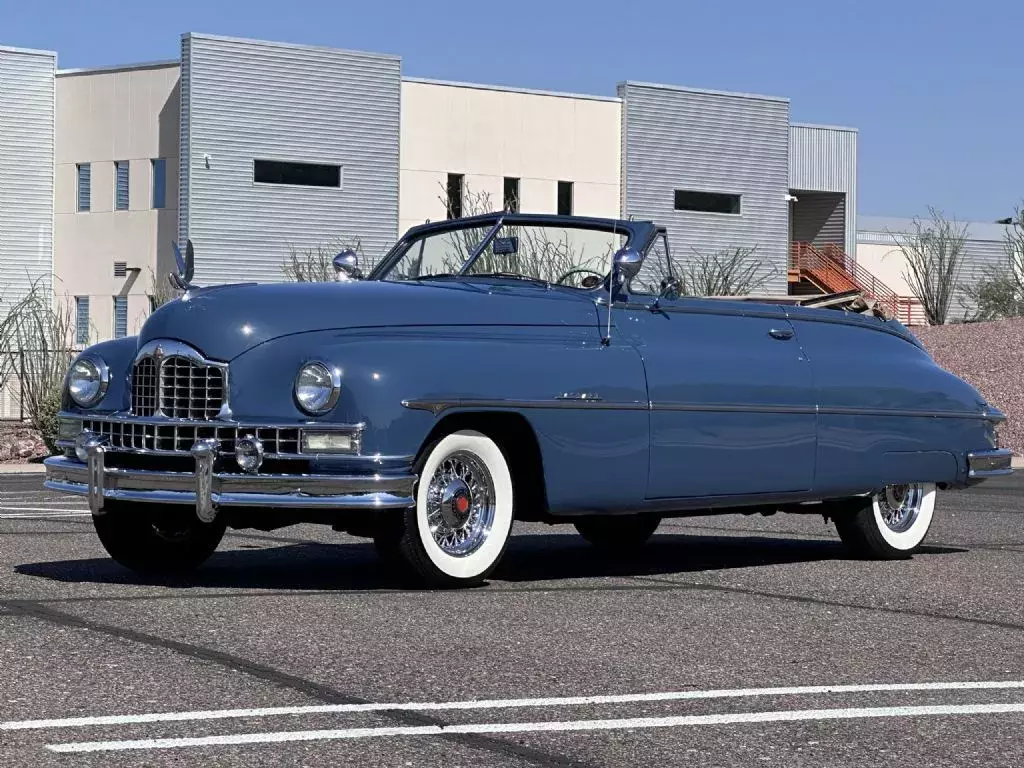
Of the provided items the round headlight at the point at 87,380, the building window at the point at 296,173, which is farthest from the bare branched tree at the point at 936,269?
the round headlight at the point at 87,380

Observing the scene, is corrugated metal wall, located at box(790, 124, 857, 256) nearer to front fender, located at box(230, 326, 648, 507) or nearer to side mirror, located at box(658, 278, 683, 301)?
side mirror, located at box(658, 278, 683, 301)

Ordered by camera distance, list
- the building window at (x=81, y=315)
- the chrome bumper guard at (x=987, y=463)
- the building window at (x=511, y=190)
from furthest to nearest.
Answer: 1. the building window at (x=511, y=190)
2. the building window at (x=81, y=315)
3. the chrome bumper guard at (x=987, y=463)

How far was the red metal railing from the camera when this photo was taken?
5700cm

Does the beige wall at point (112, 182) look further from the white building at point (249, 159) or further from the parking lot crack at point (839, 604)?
the parking lot crack at point (839, 604)

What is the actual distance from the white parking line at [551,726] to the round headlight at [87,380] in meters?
4.15

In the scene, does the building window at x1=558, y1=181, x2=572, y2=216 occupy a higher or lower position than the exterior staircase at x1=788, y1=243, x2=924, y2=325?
higher

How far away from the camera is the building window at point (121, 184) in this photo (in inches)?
1735

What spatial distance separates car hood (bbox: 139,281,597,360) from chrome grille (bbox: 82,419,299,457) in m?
0.35

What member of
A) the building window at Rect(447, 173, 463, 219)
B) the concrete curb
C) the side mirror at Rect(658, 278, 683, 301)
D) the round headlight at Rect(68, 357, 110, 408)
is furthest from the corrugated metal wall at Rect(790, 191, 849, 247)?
the round headlight at Rect(68, 357, 110, 408)

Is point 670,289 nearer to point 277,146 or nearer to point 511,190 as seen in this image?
point 277,146

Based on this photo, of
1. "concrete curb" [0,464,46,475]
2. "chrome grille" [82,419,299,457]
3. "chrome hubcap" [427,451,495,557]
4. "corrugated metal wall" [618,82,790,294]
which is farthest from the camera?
"corrugated metal wall" [618,82,790,294]

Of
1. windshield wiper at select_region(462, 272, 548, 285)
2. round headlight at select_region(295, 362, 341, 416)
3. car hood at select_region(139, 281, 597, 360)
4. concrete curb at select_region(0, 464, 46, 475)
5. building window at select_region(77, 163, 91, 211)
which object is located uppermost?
building window at select_region(77, 163, 91, 211)

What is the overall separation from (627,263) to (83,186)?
37.3m

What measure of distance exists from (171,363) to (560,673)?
2965 millimetres
